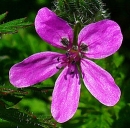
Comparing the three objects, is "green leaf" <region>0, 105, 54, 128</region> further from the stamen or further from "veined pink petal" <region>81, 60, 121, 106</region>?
the stamen

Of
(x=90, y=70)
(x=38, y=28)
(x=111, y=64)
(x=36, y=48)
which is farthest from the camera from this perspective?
(x=36, y=48)

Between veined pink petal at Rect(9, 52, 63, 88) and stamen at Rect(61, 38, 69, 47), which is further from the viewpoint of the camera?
stamen at Rect(61, 38, 69, 47)

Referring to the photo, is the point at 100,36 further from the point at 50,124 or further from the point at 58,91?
the point at 50,124

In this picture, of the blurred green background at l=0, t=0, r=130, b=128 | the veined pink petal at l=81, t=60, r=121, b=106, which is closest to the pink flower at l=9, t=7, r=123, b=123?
the veined pink petal at l=81, t=60, r=121, b=106

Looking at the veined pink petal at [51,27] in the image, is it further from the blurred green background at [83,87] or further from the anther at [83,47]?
the blurred green background at [83,87]

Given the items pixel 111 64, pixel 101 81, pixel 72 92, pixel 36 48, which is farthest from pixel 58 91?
pixel 36 48

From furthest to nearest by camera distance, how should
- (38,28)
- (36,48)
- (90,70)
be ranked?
(36,48), (90,70), (38,28)

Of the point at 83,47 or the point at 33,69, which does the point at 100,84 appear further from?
the point at 33,69
